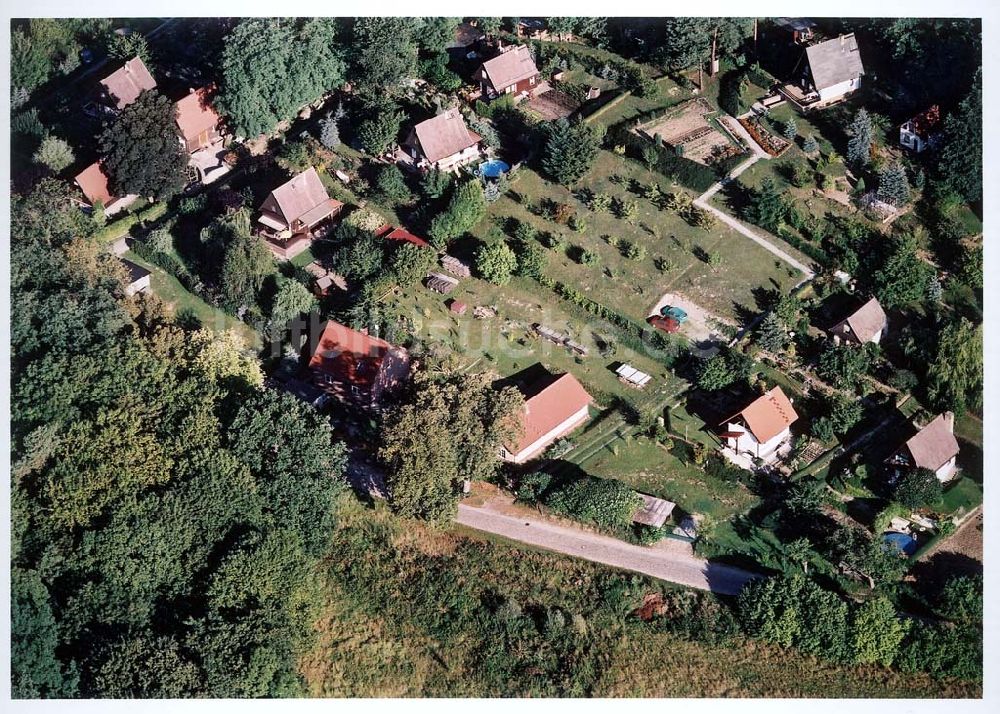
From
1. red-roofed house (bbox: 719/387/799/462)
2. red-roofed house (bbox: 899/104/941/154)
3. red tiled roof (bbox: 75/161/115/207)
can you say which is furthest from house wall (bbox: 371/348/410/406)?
red-roofed house (bbox: 899/104/941/154)

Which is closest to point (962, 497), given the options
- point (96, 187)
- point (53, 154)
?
point (96, 187)

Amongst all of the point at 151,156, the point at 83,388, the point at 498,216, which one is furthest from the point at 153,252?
the point at 498,216

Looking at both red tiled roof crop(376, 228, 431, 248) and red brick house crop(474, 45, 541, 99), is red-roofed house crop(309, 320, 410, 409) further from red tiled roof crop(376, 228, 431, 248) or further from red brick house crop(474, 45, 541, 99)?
red brick house crop(474, 45, 541, 99)

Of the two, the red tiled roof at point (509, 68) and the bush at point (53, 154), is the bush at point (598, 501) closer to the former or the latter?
the red tiled roof at point (509, 68)

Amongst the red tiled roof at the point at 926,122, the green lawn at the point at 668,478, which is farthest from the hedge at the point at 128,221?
the red tiled roof at the point at 926,122

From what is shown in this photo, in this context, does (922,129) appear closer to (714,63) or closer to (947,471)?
(714,63)

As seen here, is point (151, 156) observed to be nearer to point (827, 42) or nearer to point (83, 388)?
point (83, 388)
